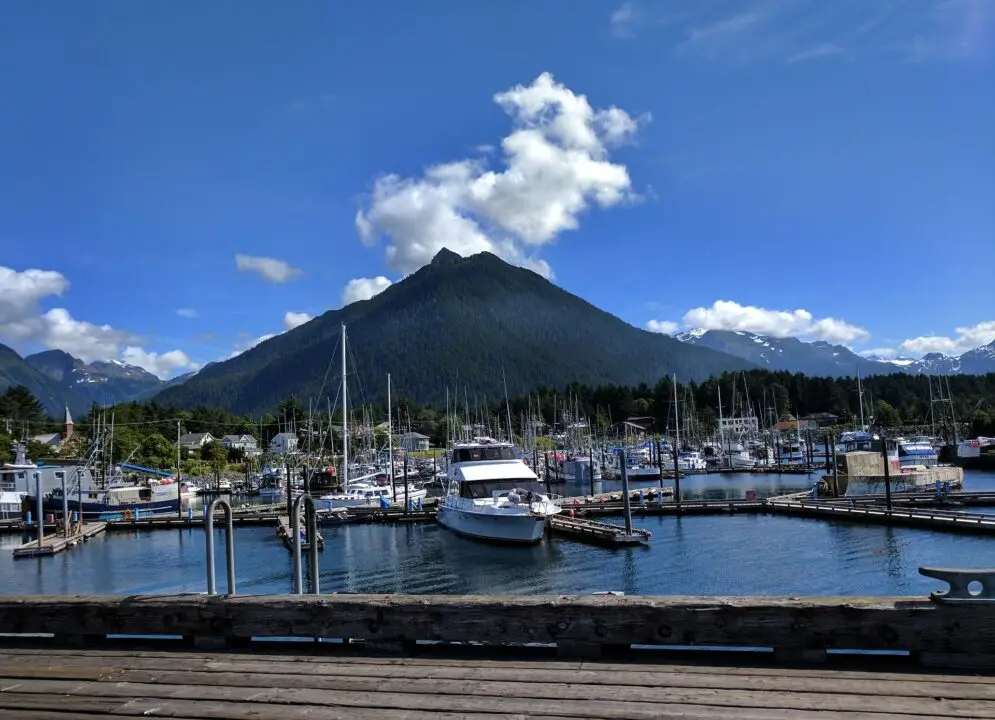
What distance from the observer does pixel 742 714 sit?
182 inches

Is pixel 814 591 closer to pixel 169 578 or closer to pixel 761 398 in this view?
pixel 169 578

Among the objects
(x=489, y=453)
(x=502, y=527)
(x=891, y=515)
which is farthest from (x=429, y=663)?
(x=891, y=515)

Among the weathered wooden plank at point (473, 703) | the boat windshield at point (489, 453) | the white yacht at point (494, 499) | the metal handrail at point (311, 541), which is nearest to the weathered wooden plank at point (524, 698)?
the weathered wooden plank at point (473, 703)

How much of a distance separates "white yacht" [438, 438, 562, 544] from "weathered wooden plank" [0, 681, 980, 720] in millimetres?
33823

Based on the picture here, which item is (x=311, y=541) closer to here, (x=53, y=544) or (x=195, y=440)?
(x=53, y=544)

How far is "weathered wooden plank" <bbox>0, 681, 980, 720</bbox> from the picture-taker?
461 cm

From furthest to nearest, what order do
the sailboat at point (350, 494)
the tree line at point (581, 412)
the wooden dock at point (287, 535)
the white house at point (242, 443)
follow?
the white house at point (242, 443), the tree line at point (581, 412), the sailboat at point (350, 494), the wooden dock at point (287, 535)

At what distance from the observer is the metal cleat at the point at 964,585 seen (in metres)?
5.14

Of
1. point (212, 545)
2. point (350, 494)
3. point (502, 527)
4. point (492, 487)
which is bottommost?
point (502, 527)

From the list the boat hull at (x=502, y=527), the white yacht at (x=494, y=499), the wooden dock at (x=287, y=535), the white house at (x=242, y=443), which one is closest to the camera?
the boat hull at (x=502, y=527)

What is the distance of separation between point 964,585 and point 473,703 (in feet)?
11.7

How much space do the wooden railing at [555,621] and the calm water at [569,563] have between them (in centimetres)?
2304

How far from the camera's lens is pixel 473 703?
504 cm

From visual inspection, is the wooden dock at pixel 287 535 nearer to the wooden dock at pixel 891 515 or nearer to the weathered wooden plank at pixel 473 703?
the wooden dock at pixel 891 515
